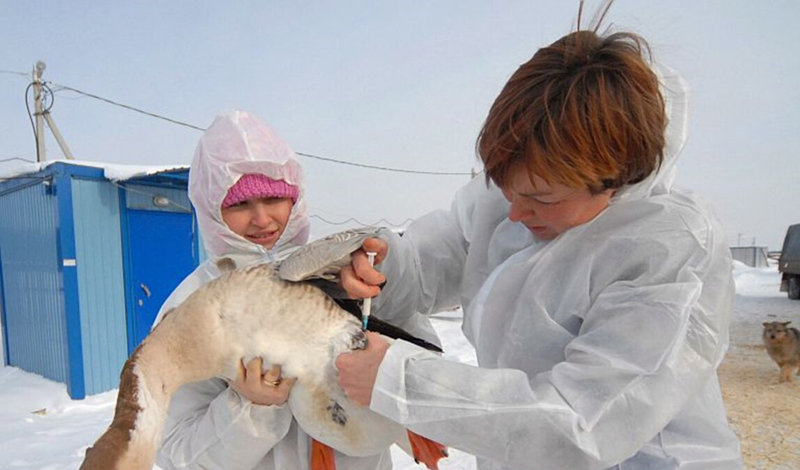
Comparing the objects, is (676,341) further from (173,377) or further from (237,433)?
(173,377)

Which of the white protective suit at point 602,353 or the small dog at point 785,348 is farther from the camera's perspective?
the small dog at point 785,348

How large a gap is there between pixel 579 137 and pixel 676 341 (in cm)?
51

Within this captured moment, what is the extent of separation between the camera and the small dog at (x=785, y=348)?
705cm

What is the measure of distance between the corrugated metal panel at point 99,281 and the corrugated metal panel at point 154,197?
181 millimetres

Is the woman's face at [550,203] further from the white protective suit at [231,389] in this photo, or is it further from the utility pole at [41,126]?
the utility pole at [41,126]

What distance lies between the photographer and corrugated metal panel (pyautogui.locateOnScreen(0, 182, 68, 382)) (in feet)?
20.3

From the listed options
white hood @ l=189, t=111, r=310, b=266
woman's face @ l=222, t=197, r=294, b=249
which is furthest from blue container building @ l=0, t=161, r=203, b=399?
woman's face @ l=222, t=197, r=294, b=249

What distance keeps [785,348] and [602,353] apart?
792 cm

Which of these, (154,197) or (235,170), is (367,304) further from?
(154,197)

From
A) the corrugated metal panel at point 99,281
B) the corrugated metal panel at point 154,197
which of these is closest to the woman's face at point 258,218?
the corrugated metal panel at point 99,281

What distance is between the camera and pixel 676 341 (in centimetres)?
114

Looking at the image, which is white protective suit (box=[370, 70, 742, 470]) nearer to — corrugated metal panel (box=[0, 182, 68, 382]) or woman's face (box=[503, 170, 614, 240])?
woman's face (box=[503, 170, 614, 240])

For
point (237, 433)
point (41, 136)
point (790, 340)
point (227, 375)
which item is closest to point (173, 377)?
point (227, 375)

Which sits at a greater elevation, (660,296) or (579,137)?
(579,137)
